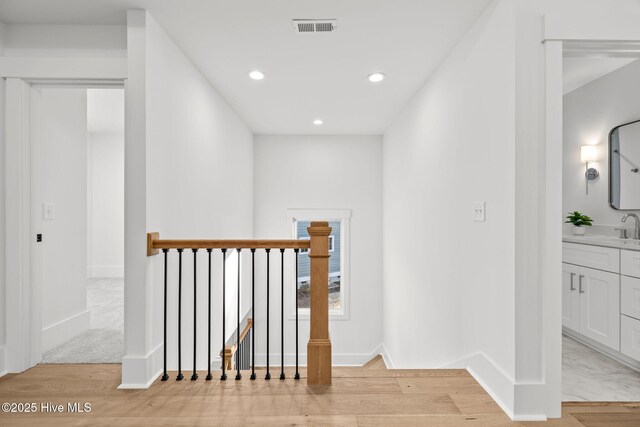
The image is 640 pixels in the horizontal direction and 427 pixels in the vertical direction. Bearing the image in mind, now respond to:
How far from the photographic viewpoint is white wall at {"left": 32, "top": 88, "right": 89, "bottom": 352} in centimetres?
285

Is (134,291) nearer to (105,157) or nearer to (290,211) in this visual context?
(290,211)

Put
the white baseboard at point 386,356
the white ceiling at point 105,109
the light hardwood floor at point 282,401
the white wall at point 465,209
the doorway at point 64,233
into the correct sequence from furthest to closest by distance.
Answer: the white baseboard at point 386,356 → the white ceiling at point 105,109 → the doorway at point 64,233 → the white wall at point 465,209 → the light hardwood floor at point 282,401

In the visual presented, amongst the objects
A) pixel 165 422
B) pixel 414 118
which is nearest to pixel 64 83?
pixel 165 422

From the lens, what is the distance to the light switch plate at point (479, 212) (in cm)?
216

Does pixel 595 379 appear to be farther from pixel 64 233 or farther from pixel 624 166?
pixel 64 233

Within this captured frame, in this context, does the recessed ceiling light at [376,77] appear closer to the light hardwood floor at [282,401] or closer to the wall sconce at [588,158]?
the wall sconce at [588,158]

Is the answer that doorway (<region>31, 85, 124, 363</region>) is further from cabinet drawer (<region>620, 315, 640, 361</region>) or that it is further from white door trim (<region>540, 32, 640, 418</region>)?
cabinet drawer (<region>620, 315, 640, 361</region>)

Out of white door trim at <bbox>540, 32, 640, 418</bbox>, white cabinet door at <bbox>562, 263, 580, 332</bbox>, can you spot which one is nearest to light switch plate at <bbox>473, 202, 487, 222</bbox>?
white door trim at <bbox>540, 32, 640, 418</bbox>

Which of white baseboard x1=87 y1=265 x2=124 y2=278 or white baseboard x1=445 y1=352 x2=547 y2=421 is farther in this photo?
white baseboard x1=87 y1=265 x2=124 y2=278

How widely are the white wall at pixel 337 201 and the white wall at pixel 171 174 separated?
5.73 ft

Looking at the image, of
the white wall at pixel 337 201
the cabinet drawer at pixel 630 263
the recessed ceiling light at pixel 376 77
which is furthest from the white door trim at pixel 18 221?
the cabinet drawer at pixel 630 263

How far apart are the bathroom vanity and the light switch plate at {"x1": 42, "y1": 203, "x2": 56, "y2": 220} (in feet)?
14.7

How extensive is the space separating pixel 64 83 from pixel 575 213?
4.54m

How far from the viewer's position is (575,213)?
3.63 metres
